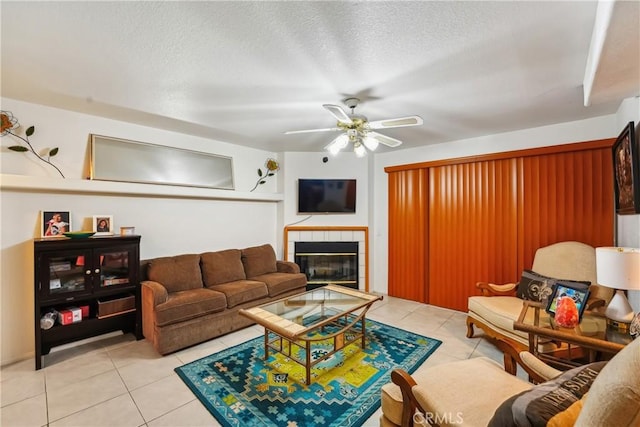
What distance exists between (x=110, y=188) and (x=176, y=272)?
1138 mm

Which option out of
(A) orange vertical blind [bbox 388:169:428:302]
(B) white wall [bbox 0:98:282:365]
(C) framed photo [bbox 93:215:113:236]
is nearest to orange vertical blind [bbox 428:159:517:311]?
(A) orange vertical blind [bbox 388:169:428:302]

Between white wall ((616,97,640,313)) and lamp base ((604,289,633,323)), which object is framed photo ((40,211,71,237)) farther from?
white wall ((616,97,640,313))

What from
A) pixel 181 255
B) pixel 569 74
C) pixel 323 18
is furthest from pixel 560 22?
pixel 181 255

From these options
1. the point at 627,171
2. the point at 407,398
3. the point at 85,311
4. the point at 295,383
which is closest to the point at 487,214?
the point at 627,171

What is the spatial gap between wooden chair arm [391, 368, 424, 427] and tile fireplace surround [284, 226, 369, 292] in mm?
3241

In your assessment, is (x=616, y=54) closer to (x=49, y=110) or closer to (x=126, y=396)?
(x=126, y=396)

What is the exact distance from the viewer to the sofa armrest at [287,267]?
4.15 m

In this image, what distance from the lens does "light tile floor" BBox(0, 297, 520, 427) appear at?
6.04ft

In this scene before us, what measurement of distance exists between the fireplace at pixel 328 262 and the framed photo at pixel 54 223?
9.44 feet

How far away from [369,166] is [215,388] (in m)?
3.76

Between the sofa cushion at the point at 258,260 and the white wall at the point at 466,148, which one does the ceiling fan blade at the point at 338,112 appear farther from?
the sofa cushion at the point at 258,260

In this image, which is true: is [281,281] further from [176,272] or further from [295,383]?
[295,383]

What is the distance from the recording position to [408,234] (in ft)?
14.4

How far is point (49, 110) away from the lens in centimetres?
270
